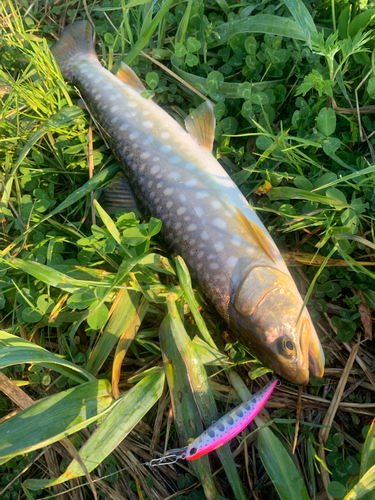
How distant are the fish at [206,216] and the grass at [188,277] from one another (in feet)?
0.60

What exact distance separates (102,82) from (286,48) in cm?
152

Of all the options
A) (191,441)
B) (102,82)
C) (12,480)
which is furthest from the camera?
(102,82)

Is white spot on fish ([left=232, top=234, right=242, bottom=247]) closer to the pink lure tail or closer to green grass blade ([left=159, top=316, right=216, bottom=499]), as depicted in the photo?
green grass blade ([left=159, top=316, right=216, bottom=499])

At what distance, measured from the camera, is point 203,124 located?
8.33 feet

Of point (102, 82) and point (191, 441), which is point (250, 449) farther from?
point (102, 82)

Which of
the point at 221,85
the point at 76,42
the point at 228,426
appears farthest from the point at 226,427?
the point at 76,42

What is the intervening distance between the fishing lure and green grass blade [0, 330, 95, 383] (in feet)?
2.40

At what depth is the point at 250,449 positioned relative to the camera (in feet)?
7.53

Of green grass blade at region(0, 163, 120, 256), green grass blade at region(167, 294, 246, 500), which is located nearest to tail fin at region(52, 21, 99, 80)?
green grass blade at region(0, 163, 120, 256)

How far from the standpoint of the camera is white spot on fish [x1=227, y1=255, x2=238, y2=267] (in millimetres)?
2143

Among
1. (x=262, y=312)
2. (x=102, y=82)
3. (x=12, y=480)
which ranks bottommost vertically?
(x=12, y=480)

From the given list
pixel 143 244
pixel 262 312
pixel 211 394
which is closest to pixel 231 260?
pixel 262 312

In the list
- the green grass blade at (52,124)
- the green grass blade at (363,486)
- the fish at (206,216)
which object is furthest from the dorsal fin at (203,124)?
the green grass blade at (363,486)

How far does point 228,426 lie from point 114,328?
0.98 meters
